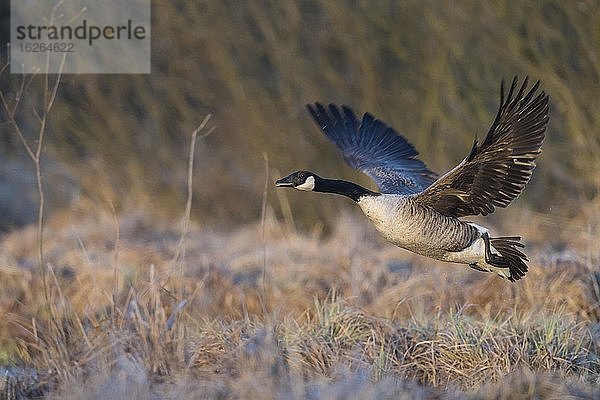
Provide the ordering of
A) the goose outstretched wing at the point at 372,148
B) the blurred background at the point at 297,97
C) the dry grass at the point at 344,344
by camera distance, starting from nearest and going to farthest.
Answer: the dry grass at the point at 344,344
the goose outstretched wing at the point at 372,148
the blurred background at the point at 297,97

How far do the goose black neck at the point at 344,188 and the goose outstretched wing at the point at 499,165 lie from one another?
268 mm

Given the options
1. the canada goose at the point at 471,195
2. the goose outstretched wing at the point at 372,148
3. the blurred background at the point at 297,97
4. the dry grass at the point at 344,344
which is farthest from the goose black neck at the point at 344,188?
the blurred background at the point at 297,97

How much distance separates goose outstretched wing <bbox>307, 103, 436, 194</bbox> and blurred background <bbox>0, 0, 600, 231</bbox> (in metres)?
3.17

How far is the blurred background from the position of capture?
923 cm

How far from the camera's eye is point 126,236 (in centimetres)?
1058

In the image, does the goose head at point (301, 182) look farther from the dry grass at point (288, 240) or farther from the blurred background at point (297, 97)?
the blurred background at point (297, 97)

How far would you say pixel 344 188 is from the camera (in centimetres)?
520

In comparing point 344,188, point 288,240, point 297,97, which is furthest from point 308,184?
point 297,97

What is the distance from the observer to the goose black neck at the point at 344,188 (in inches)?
202

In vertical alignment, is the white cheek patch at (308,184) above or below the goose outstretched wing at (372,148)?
below

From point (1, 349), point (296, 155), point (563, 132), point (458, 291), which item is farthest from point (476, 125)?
point (1, 349)

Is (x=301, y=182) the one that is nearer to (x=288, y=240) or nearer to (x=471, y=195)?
(x=471, y=195)

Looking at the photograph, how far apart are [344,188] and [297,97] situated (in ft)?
19.9

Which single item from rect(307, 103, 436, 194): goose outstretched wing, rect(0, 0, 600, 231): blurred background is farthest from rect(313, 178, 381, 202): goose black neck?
rect(0, 0, 600, 231): blurred background
